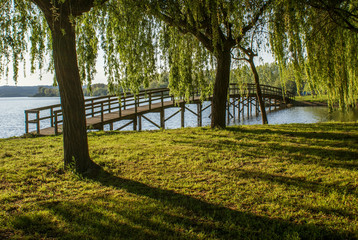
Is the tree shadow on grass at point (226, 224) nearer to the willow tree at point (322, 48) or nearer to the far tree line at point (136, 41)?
the far tree line at point (136, 41)

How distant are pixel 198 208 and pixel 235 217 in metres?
0.50

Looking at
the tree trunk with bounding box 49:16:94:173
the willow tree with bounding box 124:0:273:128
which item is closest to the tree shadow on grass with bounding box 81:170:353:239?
the tree trunk with bounding box 49:16:94:173

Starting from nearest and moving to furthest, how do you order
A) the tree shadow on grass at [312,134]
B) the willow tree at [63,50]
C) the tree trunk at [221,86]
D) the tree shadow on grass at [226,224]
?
the tree shadow on grass at [226,224]
the willow tree at [63,50]
the tree shadow on grass at [312,134]
the tree trunk at [221,86]

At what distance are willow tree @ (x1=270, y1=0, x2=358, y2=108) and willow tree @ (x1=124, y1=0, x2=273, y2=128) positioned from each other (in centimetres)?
82

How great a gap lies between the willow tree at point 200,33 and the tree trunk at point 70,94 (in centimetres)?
171

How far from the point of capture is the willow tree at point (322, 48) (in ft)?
20.3

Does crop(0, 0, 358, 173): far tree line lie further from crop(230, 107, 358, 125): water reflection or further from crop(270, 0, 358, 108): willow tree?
crop(230, 107, 358, 125): water reflection

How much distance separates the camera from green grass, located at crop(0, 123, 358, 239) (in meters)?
2.91

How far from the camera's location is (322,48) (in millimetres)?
6391

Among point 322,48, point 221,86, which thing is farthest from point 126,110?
point 322,48

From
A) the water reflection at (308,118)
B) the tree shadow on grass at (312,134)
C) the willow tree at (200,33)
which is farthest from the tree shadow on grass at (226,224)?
the water reflection at (308,118)

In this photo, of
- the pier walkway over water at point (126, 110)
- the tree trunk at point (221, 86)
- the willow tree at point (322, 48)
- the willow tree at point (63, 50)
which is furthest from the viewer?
the pier walkway over water at point (126, 110)

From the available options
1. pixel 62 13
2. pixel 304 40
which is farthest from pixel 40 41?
pixel 304 40

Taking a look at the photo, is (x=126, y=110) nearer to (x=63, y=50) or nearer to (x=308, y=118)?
(x=63, y=50)
